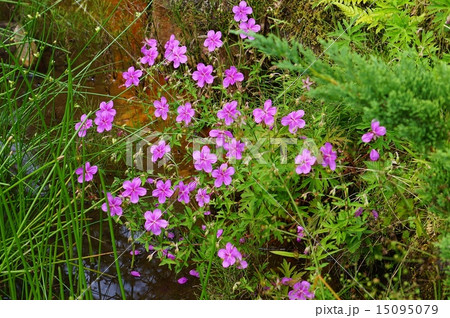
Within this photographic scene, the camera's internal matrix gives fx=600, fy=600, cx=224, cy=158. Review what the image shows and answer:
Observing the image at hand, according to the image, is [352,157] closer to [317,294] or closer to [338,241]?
[338,241]

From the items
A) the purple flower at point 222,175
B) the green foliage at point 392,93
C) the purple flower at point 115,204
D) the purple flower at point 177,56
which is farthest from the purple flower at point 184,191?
the green foliage at point 392,93

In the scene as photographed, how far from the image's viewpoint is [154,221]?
2.46 metres

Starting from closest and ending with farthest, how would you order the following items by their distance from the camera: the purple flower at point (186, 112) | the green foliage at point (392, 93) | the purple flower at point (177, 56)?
the green foliage at point (392, 93) → the purple flower at point (186, 112) → the purple flower at point (177, 56)

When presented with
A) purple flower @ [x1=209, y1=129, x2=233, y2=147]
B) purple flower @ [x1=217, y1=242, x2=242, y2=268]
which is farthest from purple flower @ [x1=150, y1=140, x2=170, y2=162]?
purple flower @ [x1=217, y1=242, x2=242, y2=268]

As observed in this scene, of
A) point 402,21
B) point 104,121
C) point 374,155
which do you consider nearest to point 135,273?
point 104,121

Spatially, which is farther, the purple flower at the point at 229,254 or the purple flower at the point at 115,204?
the purple flower at the point at 115,204

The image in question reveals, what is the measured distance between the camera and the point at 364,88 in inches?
57.7


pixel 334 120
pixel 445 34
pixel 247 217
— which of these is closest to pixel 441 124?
pixel 247 217

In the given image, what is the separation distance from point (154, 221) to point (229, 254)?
0.35 m

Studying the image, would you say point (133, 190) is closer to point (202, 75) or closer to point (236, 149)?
point (236, 149)

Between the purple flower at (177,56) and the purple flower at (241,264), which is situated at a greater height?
the purple flower at (177,56)

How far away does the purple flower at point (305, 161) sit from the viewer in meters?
2.27

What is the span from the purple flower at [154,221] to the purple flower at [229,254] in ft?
0.89

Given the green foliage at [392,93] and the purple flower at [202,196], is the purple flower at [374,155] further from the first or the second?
the green foliage at [392,93]
